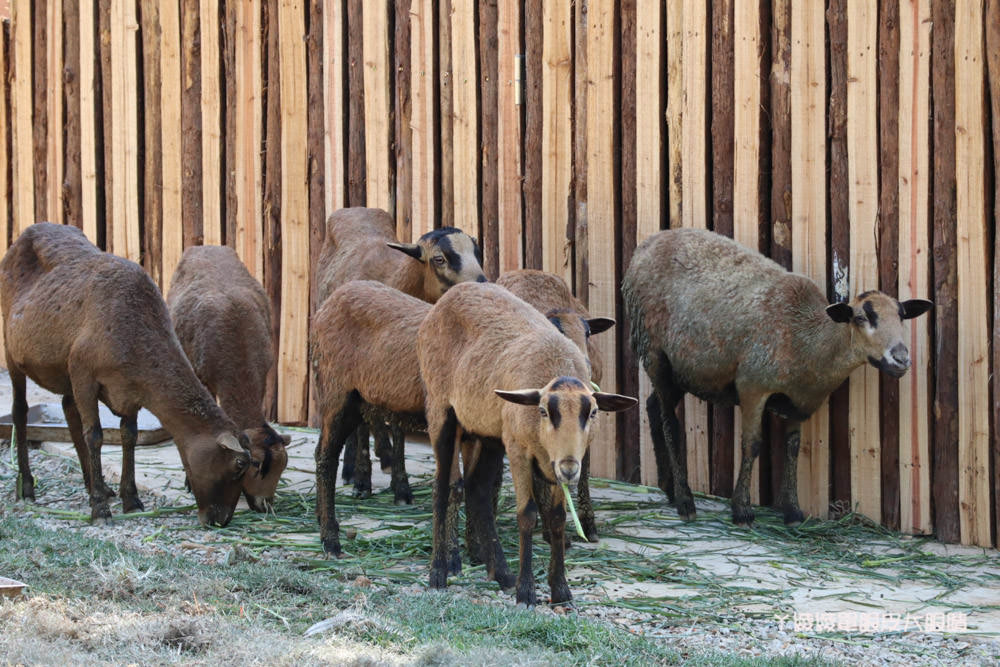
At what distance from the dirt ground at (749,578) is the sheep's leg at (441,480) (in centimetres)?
16

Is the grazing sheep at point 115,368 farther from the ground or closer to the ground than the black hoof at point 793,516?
farther from the ground

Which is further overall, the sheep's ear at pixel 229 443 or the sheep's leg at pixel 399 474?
the sheep's leg at pixel 399 474

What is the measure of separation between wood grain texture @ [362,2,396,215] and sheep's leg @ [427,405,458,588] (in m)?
5.19

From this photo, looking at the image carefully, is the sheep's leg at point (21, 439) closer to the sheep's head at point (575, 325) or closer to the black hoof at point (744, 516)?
the sheep's head at point (575, 325)

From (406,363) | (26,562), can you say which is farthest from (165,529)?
(406,363)

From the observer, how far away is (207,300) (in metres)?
9.74

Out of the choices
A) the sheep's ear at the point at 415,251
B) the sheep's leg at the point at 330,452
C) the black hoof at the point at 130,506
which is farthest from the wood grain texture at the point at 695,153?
the black hoof at the point at 130,506

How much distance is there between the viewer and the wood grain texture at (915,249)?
8211 millimetres

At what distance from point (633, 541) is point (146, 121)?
8.50m

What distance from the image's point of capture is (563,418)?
233 inches

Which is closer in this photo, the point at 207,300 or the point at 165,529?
the point at 165,529

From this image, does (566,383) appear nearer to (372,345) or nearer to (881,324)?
(372,345)

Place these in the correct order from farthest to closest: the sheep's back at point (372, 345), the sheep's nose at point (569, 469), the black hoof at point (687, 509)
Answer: the black hoof at point (687, 509) → the sheep's back at point (372, 345) → the sheep's nose at point (569, 469)

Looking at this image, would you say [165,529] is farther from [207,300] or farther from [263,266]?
[263,266]
